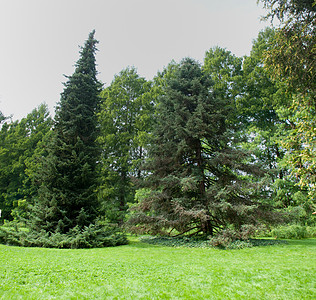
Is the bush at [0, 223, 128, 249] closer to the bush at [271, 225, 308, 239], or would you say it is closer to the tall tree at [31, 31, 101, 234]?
the tall tree at [31, 31, 101, 234]

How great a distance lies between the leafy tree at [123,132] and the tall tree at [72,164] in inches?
208

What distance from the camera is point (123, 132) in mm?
19594

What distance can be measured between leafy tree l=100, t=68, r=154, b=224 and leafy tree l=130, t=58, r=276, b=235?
579 cm

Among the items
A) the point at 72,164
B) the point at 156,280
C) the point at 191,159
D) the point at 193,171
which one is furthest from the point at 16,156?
the point at 156,280

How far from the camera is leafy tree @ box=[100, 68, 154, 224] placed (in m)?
17.7

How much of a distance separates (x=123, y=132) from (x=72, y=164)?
30.9ft

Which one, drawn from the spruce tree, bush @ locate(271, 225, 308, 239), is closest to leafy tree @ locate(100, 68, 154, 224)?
the spruce tree

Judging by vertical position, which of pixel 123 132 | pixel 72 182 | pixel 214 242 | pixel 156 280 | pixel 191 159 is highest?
pixel 123 132

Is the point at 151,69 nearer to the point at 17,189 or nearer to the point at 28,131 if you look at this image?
the point at 28,131

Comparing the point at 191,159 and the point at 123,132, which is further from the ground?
the point at 123,132

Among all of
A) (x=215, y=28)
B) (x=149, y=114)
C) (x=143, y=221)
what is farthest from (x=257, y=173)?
(x=149, y=114)

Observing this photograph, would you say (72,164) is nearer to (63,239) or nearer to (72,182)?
(72,182)

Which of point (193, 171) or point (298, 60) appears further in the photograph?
point (193, 171)

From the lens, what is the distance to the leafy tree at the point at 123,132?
1772 cm
